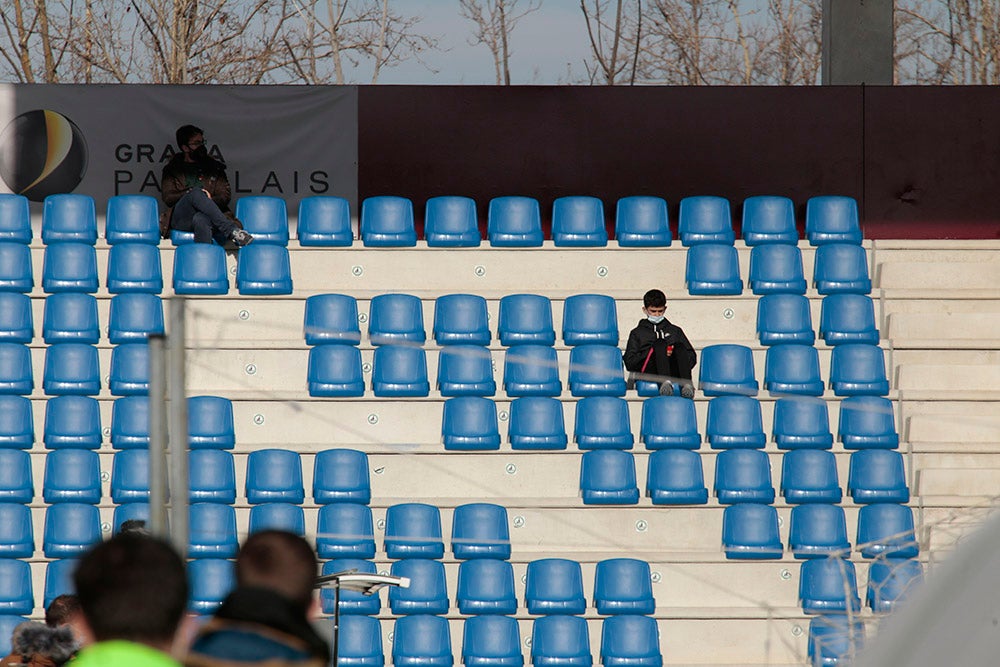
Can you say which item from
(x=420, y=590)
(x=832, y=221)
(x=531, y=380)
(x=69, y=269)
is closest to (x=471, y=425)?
(x=531, y=380)

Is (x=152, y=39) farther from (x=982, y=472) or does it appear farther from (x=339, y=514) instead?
(x=982, y=472)

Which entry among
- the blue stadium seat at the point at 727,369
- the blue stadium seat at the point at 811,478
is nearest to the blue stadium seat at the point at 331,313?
the blue stadium seat at the point at 727,369

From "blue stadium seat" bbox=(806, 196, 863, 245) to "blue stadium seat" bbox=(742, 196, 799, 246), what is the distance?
0.14 metres

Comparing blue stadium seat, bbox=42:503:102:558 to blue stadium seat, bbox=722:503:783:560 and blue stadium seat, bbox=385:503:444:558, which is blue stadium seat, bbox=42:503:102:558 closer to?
blue stadium seat, bbox=385:503:444:558

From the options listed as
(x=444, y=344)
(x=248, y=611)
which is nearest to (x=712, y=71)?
(x=444, y=344)

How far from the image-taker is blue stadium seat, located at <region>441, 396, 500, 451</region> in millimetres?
9781

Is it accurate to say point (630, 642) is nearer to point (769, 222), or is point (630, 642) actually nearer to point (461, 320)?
point (461, 320)

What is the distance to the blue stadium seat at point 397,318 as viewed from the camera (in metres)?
10.2

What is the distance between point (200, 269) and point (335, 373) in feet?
4.36

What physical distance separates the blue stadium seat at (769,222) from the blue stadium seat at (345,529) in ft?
12.5

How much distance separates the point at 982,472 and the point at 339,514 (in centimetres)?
428

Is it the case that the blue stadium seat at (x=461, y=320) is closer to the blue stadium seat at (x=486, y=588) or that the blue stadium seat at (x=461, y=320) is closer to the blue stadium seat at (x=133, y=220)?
the blue stadium seat at (x=486, y=588)

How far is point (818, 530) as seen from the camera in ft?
30.6

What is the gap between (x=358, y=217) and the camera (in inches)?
458
